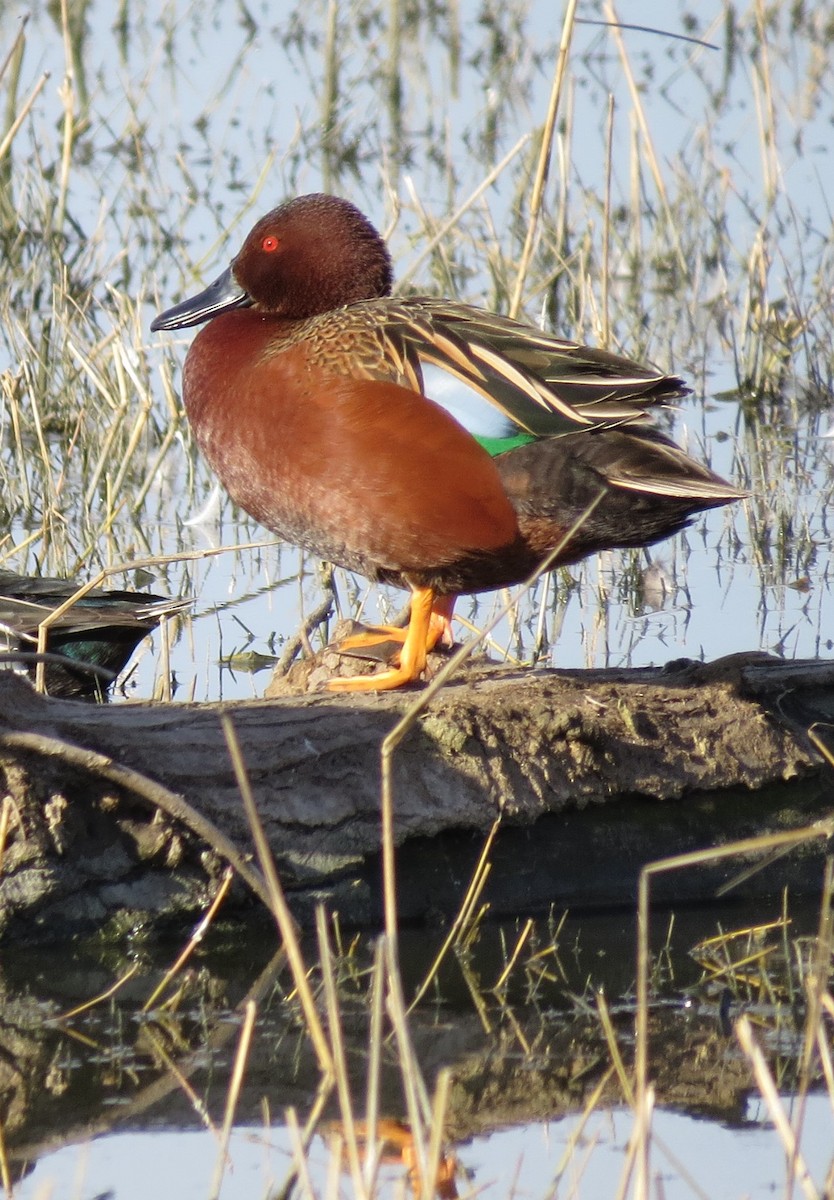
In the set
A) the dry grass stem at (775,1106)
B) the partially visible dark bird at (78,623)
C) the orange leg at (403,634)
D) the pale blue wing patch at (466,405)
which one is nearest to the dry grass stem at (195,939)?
the orange leg at (403,634)

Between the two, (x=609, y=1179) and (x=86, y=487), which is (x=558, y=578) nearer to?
(x=86, y=487)

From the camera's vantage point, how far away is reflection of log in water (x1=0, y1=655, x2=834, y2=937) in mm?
3760

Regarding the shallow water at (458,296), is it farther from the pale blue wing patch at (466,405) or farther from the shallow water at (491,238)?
the pale blue wing patch at (466,405)

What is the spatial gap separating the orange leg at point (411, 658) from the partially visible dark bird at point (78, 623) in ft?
3.13

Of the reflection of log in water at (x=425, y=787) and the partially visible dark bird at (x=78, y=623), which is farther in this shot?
the partially visible dark bird at (x=78, y=623)

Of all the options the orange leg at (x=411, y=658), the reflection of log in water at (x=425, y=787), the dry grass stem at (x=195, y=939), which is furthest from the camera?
the orange leg at (x=411, y=658)

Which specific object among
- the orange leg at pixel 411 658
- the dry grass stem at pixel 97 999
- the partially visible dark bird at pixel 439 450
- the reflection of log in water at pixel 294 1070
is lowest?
the reflection of log in water at pixel 294 1070

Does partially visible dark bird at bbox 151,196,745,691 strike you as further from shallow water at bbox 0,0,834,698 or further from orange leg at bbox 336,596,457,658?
shallow water at bbox 0,0,834,698

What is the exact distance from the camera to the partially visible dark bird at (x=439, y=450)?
14.4ft

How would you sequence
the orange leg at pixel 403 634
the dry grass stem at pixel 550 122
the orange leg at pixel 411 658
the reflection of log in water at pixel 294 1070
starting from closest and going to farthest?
the reflection of log in water at pixel 294 1070
the orange leg at pixel 411 658
the orange leg at pixel 403 634
the dry grass stem at pixel 550 122

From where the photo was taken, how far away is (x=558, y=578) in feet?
22.0

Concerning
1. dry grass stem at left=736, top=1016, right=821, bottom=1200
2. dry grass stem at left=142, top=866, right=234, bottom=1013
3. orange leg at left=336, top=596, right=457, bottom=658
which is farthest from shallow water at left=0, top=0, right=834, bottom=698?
dry grass stem at left=736, top=1016, right=821, bottom=1200

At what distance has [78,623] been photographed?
17.5 ft

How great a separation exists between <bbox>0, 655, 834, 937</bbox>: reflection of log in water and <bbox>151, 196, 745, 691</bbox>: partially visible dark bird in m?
0.35
